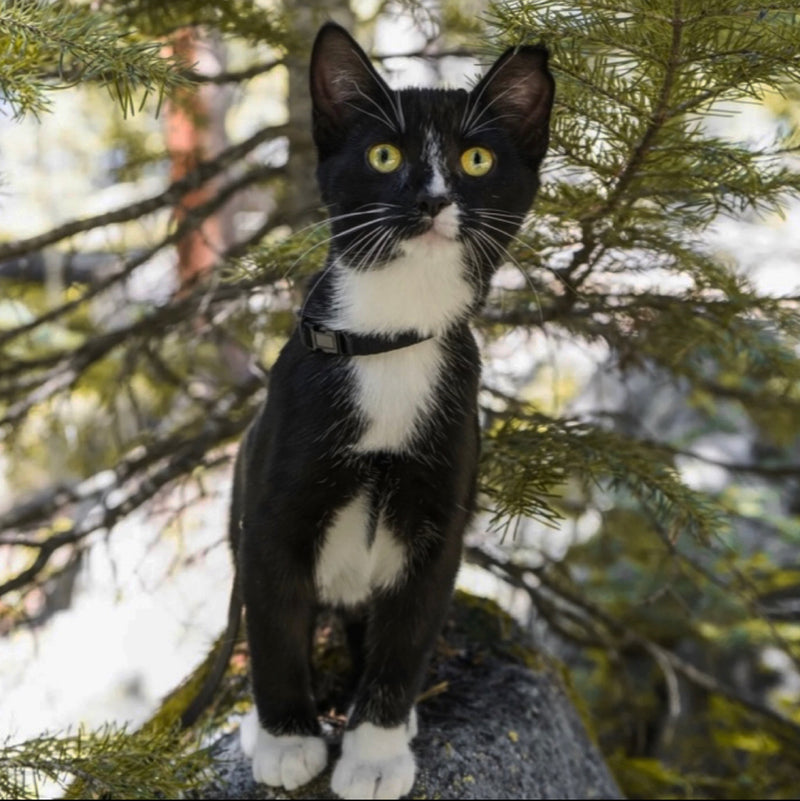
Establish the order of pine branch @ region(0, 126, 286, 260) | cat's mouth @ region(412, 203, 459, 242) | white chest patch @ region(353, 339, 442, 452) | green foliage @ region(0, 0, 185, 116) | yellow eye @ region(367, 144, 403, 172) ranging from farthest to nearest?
1. pine branch @ region(0, 126, 286, 260)
2. white chest patch @ region(353, 339, 442, 452)
3. yellow eye @ region(367, 144, 403, 172)
4. cat's mouth @ region(412, 203, 459, 242)
5. green foliage @ region(0, 0, 185, 116)

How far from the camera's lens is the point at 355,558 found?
1.97 m

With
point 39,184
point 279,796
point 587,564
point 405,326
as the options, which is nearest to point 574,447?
point 405,326

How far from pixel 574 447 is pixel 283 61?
137 centimetres

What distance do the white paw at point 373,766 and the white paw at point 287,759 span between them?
6 cm

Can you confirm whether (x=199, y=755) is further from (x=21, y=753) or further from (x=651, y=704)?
(x=651, y=704)

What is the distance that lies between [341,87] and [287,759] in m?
1.37

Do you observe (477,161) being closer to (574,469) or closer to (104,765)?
(574,469)

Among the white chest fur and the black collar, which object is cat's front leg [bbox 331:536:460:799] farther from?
the black collar

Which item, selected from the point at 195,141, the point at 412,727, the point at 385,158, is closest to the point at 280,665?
the point at 412,727

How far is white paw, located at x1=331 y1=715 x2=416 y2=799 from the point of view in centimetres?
193

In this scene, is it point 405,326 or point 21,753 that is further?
point 405,326

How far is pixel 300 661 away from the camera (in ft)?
6.46

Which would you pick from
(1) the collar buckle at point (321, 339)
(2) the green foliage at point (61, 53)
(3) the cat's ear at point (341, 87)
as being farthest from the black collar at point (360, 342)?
(2) the green foliage at point (61, 53)

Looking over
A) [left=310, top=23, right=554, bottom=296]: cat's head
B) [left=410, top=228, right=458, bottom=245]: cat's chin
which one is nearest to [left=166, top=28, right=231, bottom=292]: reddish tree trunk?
[left=310, top=23, right=554, bottom=296]: cat's head
